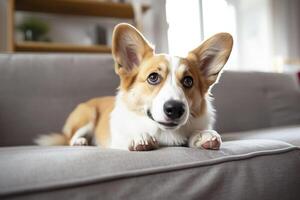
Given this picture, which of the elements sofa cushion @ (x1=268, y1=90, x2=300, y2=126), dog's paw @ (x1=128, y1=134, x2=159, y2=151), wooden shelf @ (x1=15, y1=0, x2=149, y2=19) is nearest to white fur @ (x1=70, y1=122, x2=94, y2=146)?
dog's paw @ (x1=128, y1=134, x2=159, y2=151)

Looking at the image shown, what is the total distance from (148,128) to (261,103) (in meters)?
1.16

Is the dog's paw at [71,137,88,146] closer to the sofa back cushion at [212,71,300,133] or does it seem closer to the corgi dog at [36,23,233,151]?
the corgi dog at [36,23,233,151]

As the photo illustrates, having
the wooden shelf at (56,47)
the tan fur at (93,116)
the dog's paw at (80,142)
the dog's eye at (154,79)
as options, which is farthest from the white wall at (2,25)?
the dog's eye at (154,79)

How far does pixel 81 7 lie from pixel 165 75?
→ 5.41 feet

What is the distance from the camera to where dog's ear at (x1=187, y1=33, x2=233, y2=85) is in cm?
107

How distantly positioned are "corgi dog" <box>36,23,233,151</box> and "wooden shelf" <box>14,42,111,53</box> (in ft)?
4.10

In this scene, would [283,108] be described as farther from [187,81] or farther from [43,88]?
[43,88]

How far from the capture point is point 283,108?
1943 mm

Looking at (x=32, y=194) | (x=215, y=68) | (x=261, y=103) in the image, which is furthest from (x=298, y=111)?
(x=32, y=194)

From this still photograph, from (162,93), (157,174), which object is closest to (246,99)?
(162,93)

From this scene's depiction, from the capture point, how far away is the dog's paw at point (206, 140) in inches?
35.0

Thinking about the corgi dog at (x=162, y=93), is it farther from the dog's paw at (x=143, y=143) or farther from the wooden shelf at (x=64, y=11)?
the wooden shelf at (x=64, y=11)

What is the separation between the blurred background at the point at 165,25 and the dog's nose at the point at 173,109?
1.57 m

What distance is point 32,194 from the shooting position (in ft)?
2.01
